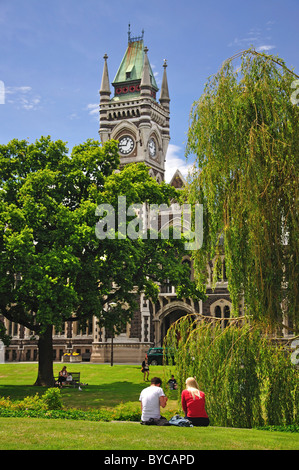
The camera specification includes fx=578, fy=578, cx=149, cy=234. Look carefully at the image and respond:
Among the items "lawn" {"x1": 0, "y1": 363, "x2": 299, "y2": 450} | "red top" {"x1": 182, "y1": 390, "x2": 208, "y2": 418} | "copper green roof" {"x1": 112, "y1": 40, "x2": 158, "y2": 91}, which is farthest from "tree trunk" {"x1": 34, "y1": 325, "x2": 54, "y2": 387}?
"copper green roof" {"x1": 112, "y1": 40, "x2": 158, "y2": 91}

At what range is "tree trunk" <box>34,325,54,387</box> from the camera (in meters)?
28.9

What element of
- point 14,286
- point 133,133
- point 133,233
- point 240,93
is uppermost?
point 133,133

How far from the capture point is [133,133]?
67.5 metres

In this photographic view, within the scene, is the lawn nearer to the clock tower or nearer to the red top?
the red top

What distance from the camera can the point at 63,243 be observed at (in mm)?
27422

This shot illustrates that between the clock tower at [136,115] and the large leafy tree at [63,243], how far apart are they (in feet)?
115

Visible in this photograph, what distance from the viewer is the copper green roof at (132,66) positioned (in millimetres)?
71500

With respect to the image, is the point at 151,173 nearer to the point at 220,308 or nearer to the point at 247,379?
the point at 220,308

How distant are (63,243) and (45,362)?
6.33m

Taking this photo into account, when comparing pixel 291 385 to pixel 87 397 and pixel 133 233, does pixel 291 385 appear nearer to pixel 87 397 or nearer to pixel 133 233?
pixel 87 397

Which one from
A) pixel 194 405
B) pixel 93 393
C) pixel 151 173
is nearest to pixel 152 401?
pixel 194 405
